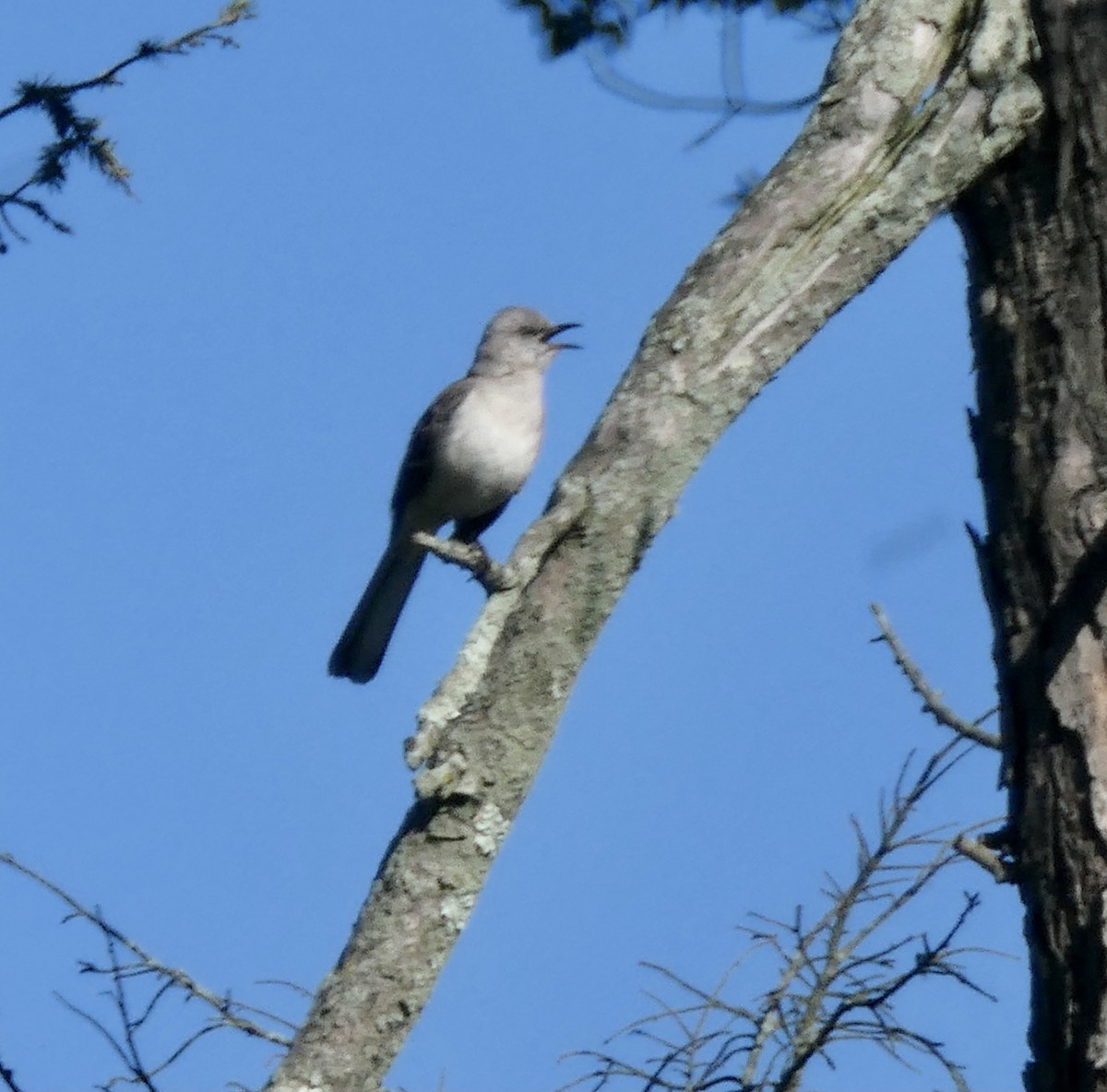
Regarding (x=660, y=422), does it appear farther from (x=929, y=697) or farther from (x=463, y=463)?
(x=463, y=463)

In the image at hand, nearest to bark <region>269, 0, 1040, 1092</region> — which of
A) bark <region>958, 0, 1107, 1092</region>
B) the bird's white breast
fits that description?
bark <region>958, 0, 1107, 1092</region>

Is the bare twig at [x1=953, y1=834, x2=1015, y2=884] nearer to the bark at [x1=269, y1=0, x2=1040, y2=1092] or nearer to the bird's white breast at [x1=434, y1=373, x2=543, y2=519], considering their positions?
the bark at [x1=269, y1=0, x2=1040, y2=1092]

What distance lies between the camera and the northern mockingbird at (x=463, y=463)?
721 centimetres

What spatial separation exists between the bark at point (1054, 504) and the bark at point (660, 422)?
0.45 ft

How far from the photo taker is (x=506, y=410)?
7316 millimetres

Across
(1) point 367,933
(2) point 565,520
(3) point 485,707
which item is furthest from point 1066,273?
(1) point 367,933

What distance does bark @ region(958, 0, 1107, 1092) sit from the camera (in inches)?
116

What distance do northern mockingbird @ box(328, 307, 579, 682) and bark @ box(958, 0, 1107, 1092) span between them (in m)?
3.87

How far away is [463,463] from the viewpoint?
720cm

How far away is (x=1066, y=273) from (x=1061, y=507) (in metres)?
0.49

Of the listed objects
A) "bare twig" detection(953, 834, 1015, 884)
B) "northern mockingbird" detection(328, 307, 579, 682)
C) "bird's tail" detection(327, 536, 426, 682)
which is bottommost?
"bare twig" detection(953, 834, 1015, 884)

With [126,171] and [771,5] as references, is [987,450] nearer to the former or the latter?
[126,171]

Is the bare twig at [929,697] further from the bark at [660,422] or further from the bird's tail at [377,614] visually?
the bird's tail at [377,614]

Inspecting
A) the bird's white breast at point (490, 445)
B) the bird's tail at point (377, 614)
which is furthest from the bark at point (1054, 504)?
the bird's tail at point (377, 614)
